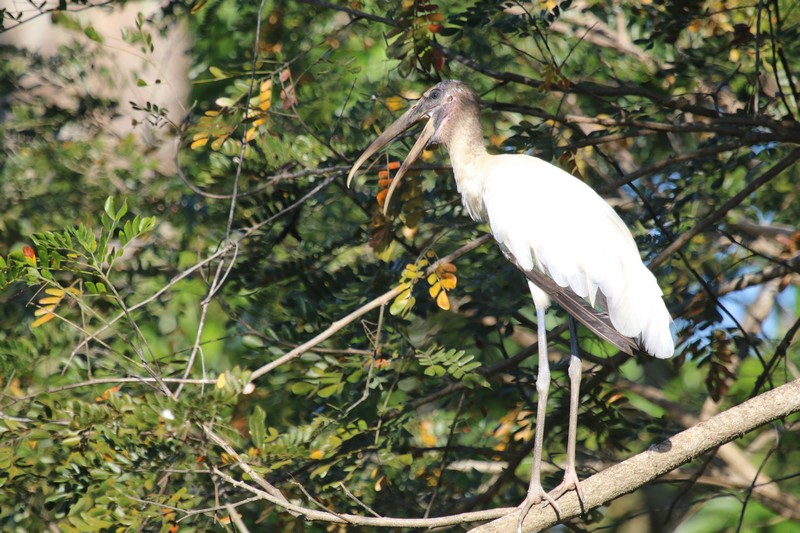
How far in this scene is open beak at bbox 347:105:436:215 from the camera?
3.73m

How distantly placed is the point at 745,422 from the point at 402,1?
7.84 feet

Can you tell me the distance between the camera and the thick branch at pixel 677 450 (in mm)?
2920

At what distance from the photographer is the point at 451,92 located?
4.02 m

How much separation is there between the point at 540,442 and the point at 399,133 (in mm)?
1480

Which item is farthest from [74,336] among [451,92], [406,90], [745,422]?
[745,422]

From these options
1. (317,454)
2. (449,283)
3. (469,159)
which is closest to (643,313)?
(449,283)

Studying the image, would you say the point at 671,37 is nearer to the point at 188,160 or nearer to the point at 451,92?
the point at 451,92

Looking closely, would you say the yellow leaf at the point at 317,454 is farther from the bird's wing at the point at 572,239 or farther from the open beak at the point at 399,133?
the bird's wing at the point at 572,239

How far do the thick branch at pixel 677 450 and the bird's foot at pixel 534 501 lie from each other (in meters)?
0.02

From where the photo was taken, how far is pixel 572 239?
356 cm

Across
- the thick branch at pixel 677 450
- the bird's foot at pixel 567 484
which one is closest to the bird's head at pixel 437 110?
the bird's foot at pixel 567 484

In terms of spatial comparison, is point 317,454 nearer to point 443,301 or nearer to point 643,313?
point 443,301

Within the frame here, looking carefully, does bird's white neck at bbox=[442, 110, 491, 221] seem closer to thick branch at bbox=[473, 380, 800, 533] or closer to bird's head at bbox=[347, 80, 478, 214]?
bird's head at bbox=[347, 80, 478, 214]

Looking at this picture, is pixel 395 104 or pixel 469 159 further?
pixel 395 104
